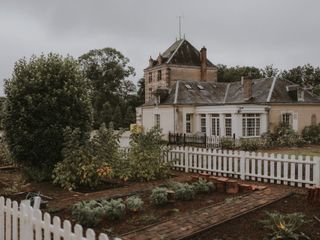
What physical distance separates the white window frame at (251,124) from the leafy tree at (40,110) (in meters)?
18.1

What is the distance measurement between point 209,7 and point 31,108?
30.5ft

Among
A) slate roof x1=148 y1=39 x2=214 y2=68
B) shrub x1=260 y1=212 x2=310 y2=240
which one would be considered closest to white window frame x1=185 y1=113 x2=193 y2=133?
slate roof x1=148 y1=39 x2=214 y2=68

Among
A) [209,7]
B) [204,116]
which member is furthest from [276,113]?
[209,7]

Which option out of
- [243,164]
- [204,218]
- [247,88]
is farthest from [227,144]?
[204,218]

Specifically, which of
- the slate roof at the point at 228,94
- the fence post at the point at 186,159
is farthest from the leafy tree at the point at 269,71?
the fence post at the point at 186,159

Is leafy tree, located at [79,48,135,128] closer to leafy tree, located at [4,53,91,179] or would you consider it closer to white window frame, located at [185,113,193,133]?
white window frame, located at [185,113,193,133]

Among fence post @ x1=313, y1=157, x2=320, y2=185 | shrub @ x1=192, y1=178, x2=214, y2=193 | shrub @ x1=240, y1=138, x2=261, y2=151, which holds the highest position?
fence post @ x1=313, y1=157, x2=320, y2=185

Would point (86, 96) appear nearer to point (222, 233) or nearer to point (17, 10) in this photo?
point (17, 10)

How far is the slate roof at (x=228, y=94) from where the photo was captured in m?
29.9

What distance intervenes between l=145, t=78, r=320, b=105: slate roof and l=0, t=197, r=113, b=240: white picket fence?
25.8 metres

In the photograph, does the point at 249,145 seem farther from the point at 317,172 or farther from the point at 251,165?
the point at 317,172

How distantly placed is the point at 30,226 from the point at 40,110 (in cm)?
681

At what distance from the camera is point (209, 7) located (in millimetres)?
15898

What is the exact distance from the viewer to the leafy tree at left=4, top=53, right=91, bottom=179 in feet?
36.4
